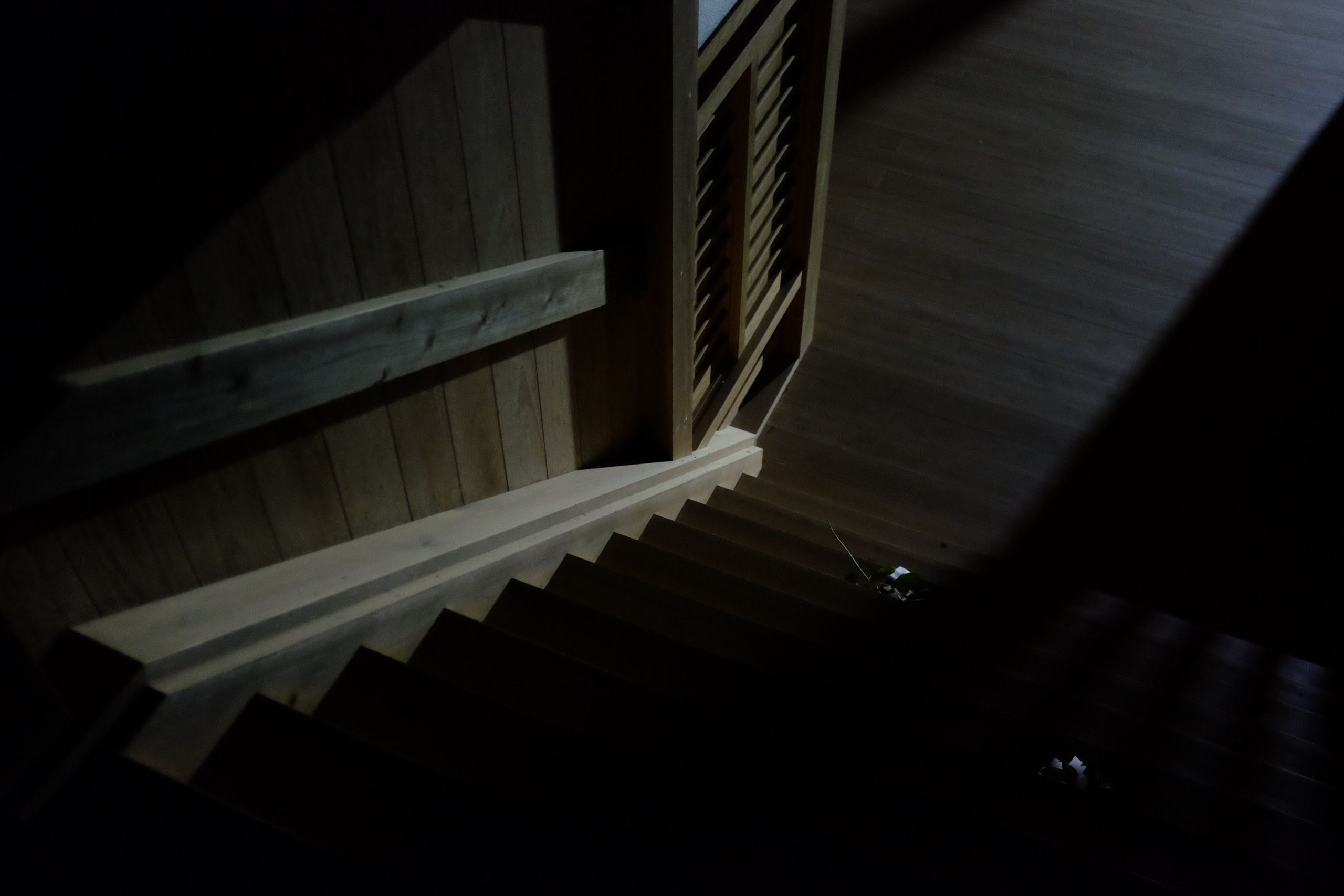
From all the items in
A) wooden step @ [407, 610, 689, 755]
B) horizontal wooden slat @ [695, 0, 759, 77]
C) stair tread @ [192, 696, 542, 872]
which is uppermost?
horizontal wooden slat @ [695, 0, 759, 77]

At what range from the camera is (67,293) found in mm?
1506

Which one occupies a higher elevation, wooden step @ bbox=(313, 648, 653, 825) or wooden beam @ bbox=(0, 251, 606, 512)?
wooden beam @ bbox=(0, 251, 606, 512)

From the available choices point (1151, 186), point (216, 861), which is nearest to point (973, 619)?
point (216, 861)

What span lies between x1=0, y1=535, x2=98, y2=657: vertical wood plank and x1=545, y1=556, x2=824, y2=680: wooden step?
940 millimetres

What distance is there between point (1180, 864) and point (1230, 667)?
115cm

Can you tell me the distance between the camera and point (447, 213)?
1948mm

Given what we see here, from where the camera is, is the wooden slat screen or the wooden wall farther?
the wooden slat screen

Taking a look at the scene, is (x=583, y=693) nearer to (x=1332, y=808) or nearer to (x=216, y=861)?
(x=216, y=861)

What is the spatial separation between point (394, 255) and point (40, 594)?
2.68 ft

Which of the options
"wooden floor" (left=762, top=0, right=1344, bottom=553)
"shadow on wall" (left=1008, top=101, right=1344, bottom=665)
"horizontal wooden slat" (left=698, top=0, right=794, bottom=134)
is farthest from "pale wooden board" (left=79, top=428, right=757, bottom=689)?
"shadow on wall" (left=1008, top=101, right=1344, bottom=665)

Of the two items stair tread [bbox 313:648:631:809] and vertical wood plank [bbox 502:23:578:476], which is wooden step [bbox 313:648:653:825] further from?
vertical wood plank [bbox 502:23:578:476]

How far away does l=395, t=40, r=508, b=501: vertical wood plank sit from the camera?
1797 millimetres

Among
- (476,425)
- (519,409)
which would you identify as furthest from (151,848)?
(519,409)

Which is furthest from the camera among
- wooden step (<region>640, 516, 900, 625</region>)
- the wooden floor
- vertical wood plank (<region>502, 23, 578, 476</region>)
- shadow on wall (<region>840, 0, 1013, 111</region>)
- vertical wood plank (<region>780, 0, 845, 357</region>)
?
shadow on wall (<region>840, 0, 1013, 111</region>)
